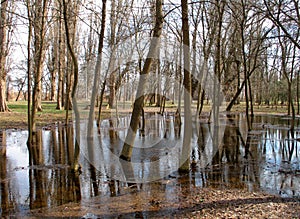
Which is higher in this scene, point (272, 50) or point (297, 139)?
point (272, 50)

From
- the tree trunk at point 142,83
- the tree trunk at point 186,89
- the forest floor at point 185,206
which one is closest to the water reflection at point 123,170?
the forest floor at point 185,206

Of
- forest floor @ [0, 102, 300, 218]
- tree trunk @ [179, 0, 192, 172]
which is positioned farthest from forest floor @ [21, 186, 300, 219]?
tree trunk @ [179, 0, 192, 172]

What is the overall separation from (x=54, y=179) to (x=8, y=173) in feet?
4.72

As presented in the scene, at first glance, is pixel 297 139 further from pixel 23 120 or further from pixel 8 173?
pixel 23 120

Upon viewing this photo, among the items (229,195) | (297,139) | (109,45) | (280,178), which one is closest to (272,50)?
(297,139)

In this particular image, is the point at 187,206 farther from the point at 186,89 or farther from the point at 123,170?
the point at 186,89

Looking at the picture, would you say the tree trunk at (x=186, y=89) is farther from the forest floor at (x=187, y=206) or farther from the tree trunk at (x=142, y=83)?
the forest floor at (x=187, y=206)

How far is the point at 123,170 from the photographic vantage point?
7844 millimetres

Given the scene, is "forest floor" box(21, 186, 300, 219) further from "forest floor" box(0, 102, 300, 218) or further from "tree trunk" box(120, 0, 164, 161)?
"tree trunk" box(120, 0, 164, 161)

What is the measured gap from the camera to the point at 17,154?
9828 mm

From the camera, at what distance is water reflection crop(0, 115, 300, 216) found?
19.5 ft

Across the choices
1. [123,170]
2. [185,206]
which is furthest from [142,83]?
[185,206]

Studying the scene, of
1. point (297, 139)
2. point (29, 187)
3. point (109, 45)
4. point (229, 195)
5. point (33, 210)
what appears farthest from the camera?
point (109, 45)

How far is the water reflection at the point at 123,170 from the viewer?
5945 mm
